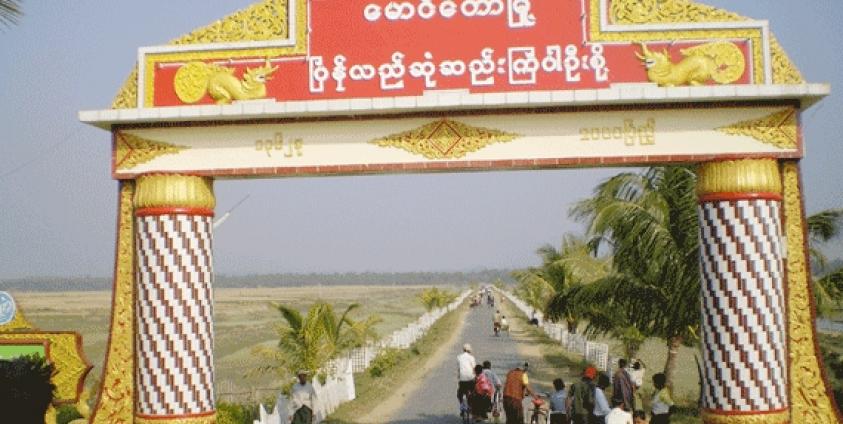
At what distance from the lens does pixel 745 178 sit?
9.33 meters

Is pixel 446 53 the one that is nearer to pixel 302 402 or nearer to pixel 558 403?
pixel 558 403

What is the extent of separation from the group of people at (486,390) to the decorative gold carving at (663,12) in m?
4.92

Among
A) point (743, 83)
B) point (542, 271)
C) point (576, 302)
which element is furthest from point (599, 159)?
point (542, 271)

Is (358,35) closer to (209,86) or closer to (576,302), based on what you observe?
(209,86)

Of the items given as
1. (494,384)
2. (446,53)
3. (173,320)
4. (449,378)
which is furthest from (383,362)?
(446,53)

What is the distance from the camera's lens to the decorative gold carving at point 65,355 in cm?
1034

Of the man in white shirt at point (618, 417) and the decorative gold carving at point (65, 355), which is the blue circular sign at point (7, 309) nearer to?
the decorative gold carving at point (65, 355)

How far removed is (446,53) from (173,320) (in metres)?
4.22

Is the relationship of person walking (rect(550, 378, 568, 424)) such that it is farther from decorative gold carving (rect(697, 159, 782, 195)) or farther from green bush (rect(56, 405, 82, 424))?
green bush (rect(56, 405, 82, 424))

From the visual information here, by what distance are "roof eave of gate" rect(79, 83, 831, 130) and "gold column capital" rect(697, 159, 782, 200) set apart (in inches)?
26.7

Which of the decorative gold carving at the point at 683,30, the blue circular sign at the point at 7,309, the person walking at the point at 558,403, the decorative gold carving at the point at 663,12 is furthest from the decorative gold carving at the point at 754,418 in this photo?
the blue circular sign at the point at 7,309

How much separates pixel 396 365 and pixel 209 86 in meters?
15.6

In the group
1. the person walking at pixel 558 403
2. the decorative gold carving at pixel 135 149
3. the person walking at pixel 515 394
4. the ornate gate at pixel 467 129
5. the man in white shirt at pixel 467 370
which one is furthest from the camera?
the man in white shirt at pixel 467 370

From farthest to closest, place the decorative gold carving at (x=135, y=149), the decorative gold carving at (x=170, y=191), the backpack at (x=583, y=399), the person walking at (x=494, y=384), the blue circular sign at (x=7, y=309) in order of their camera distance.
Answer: the person walking at (x=494, y=384) → the blue circular sign at (x=7, y=309) → the backpack at (x=583, y=399) → the decorative gold carving at (x=135, y=149) → the decorative gold carving at (x=170, y=191)
